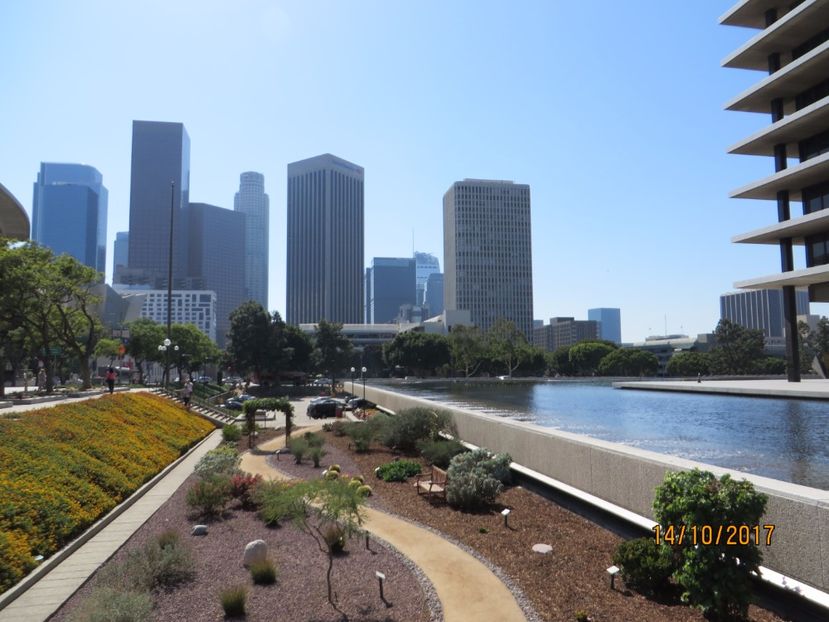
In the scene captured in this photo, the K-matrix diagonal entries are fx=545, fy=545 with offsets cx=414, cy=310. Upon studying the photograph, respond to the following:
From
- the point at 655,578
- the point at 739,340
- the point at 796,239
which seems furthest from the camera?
the point at 739,340

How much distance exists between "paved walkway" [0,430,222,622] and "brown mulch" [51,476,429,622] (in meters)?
0.19

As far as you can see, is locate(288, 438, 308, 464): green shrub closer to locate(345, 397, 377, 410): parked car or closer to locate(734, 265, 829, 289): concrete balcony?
locate(345, 397, 377, 410): parked car

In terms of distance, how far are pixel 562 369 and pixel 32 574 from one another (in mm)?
124366

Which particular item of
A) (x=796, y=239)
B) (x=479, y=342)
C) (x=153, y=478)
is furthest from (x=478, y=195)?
(x=153, y=478)

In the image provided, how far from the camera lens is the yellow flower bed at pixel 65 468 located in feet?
27.7

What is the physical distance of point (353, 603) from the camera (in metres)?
6.92

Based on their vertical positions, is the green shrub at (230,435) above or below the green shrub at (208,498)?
below

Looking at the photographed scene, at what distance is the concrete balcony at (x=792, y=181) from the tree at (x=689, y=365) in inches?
2443

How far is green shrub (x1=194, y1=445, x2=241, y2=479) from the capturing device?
43.6 ft

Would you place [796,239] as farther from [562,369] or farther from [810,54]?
[562,369]

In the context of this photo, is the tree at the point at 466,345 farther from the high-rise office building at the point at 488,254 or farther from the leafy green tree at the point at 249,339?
the high-rise office building at the point at 488,254

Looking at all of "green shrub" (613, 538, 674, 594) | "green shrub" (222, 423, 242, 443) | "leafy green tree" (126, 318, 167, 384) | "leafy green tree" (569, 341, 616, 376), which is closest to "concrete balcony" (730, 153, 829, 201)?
"green shrub" (222, 423, 242, 443)

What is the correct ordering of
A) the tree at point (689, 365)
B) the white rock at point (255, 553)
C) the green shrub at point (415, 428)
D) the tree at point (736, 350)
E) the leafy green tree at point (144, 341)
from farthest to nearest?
the tree at point (689, 365)
the tree at point (736, 350)
the leafy green tree at point (144, 341)
the green shrub at point (415, 428)
the white rock at point (255, 553)

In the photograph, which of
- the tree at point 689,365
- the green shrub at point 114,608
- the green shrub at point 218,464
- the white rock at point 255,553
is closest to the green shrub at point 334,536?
the white rock at point 255,553
